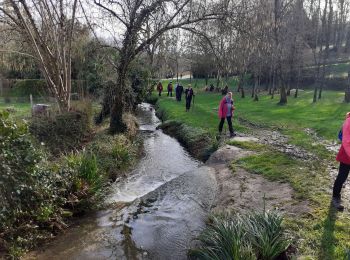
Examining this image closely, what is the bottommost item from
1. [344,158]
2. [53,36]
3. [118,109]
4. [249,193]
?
[249,193]

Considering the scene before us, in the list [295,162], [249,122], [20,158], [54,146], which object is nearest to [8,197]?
[20,158]

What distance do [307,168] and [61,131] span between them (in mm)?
8207

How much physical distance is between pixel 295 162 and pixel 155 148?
22.3 ft

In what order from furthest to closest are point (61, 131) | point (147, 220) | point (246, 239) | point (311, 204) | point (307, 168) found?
point (61, 131), point (307, 168), point (147, 220), point (311, 204), point (246, 239)

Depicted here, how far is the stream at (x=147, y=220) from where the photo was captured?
19.4ft

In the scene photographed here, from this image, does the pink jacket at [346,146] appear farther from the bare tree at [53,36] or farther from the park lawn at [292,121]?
the bare tree at [53,36]

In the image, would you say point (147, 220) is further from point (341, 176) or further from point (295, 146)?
point (295, 146)

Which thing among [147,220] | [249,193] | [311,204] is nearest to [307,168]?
[249,193]

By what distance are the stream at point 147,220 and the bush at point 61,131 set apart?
2.58 m

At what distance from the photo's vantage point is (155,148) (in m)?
14.9

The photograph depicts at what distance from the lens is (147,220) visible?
728cm

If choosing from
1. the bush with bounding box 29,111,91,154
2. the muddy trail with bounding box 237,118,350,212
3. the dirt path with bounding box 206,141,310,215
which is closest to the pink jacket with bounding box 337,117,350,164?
the muddy trail with bounding box 237,118,350,212

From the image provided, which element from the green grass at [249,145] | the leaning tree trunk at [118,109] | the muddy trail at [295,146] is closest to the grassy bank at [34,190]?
the leaning tree trunk at [118,109]

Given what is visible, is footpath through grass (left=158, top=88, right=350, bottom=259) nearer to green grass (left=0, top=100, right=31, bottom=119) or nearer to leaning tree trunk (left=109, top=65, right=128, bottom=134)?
leaning tree trunk (left=109, top=65, right=128, bottom=134)
